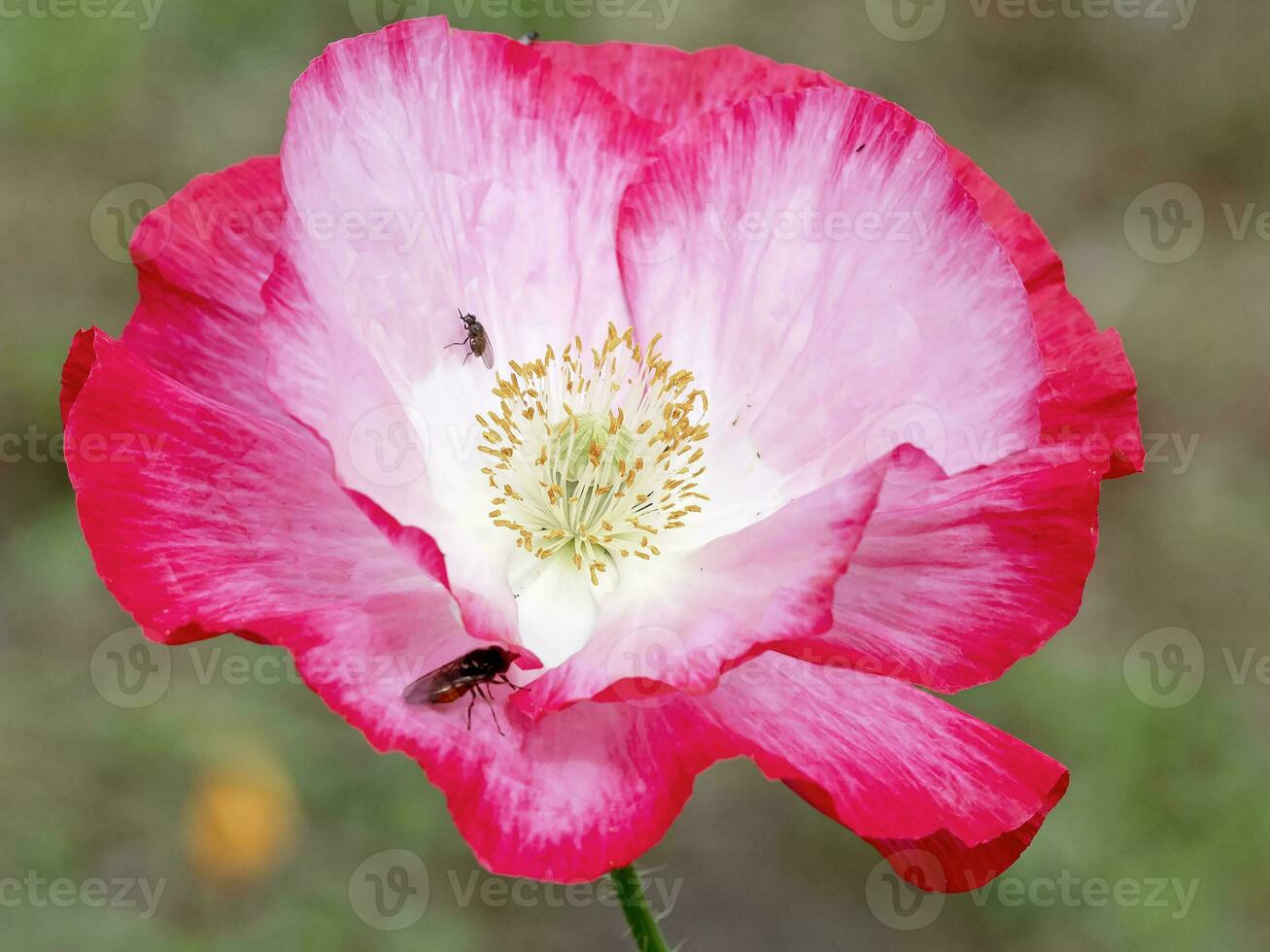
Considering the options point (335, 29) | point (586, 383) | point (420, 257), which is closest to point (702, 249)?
point (586, 383)

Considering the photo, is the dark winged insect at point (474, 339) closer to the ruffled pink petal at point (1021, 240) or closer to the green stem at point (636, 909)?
the ruffled pink petal at point (1021, 240)

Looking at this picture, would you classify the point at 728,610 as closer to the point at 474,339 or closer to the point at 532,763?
the point at 532,763

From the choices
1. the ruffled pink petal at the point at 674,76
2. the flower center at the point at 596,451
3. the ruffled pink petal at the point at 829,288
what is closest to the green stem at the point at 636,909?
the flower center at the point at 596,451

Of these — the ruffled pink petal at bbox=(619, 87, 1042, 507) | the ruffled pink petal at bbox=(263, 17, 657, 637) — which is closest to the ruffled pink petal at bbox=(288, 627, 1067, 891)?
the ruffled pink petal at bbox=(263, 17, 657, 637)

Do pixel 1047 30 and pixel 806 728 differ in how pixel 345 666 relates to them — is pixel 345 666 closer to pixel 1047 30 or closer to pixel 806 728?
pixel 806 728

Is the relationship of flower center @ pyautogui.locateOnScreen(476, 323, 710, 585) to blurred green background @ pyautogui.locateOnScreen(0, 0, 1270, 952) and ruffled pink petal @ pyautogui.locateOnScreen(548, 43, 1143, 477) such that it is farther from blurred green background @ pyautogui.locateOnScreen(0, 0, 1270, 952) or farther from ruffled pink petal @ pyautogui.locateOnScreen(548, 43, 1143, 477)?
blurred green background @ pyautogui.locateOnScreen(0, 0, 1270, 952)

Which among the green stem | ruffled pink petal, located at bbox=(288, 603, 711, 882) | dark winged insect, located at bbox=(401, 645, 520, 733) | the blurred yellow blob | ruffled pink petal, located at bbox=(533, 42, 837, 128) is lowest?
the blurred yellow blob
